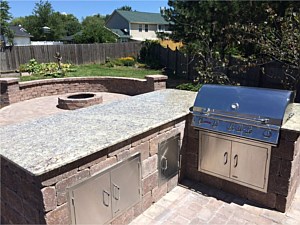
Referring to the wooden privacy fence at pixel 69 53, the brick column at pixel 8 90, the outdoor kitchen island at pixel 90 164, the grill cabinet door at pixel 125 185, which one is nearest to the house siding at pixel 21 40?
the wooden privacy fence at pixel 69 53

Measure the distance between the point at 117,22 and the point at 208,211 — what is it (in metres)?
39.2

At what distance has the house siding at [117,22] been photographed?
37881 millimetres

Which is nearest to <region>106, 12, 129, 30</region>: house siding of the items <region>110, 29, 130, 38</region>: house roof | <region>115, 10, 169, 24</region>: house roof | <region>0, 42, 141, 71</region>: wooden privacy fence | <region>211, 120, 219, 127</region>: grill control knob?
<region>115, 10, 169, 24</region>: house roof

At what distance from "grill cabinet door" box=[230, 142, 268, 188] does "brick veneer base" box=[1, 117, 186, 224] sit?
0.99 meters

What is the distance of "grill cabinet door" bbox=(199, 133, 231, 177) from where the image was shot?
345cm

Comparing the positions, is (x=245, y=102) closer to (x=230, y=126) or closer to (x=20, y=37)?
(x=230, y=126)

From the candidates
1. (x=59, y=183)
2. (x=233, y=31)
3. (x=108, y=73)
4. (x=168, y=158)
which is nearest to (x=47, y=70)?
(x=108, y=73)

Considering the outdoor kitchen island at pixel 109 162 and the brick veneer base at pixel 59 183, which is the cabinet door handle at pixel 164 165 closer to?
the outdoor kitchen island at pixel 109 162

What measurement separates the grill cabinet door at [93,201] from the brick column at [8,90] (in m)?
7.90

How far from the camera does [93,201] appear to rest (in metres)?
2.49

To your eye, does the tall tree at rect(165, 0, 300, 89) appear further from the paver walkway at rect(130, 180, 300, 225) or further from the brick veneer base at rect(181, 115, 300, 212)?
the paver walkway at rect(130, 180, 300, 225)

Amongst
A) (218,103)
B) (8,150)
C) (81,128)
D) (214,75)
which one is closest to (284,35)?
(214,75)

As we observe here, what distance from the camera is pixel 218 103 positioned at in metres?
3.33

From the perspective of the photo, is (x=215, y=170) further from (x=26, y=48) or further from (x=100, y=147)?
(x=26, y=48)
